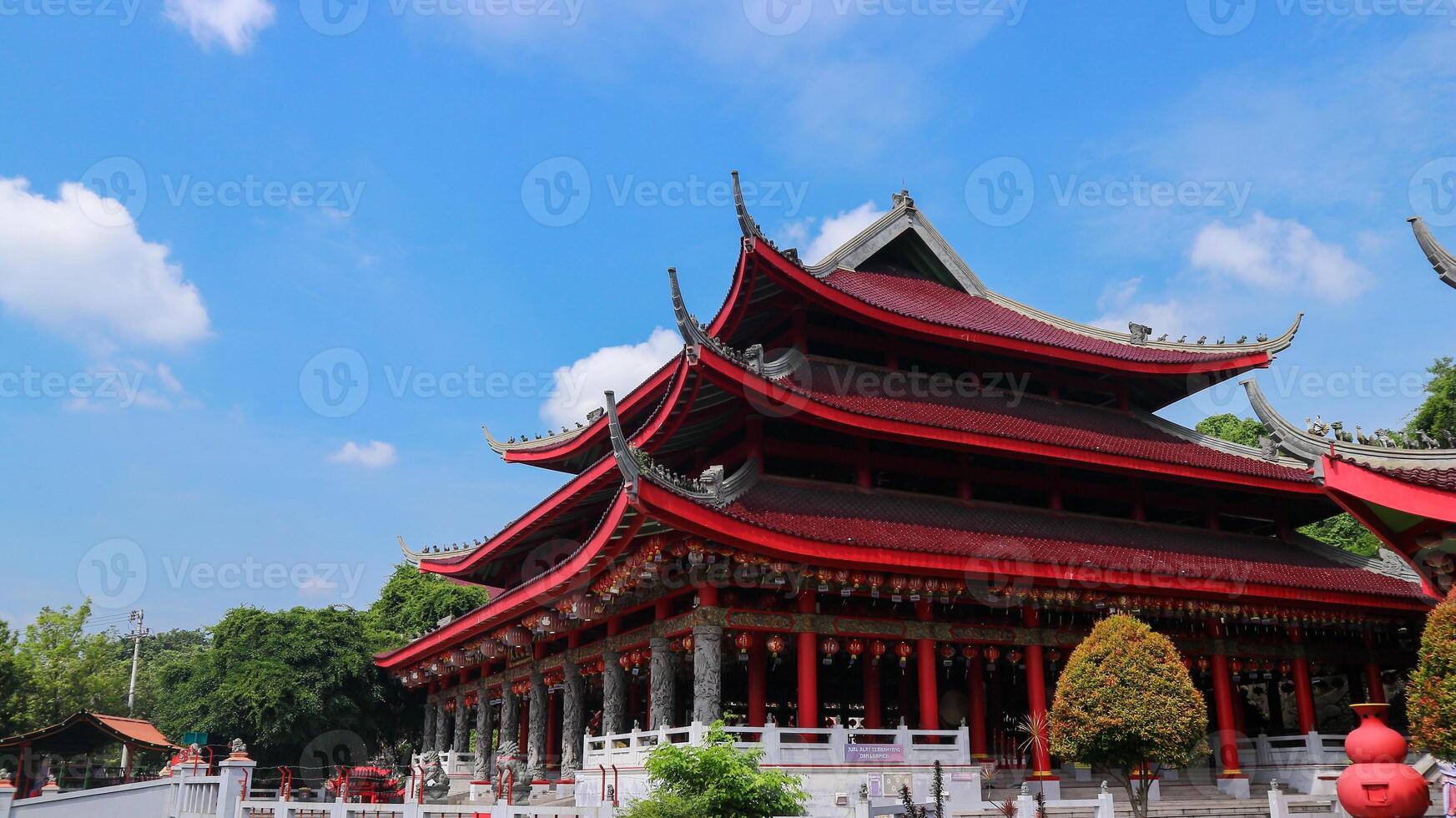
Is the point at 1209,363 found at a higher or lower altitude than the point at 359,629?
higher

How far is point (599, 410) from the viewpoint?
89.4 ft

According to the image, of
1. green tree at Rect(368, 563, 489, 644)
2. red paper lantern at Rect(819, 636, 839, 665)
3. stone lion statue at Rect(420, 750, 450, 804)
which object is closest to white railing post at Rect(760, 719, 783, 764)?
red paper lantern at Rect(819, 636, 839, 665)

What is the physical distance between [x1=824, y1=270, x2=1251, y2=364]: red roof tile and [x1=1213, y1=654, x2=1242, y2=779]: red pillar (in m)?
7.66

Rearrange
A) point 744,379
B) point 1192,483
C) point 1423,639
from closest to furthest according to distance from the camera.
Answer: point 1423,639, point 744,379, point 1192,483

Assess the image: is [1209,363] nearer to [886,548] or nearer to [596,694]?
[886,548]

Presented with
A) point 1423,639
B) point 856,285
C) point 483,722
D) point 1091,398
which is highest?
point 856,285

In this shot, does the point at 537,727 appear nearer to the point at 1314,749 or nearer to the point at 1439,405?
the point at 1314,749

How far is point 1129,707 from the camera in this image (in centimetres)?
1553

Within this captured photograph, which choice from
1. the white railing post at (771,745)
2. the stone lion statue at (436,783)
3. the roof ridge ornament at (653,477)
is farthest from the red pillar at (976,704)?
the stone lion statue at (436,783)

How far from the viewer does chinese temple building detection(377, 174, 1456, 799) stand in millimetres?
17828

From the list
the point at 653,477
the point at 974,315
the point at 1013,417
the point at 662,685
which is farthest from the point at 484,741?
the point at 974,315

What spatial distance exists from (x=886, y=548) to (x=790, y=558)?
1.81 meters

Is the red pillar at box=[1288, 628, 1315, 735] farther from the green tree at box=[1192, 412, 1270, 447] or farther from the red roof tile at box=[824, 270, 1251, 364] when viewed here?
the green tree at box=[1192, 412, 1270, 447]

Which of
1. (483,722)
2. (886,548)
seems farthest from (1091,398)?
(483,722)
